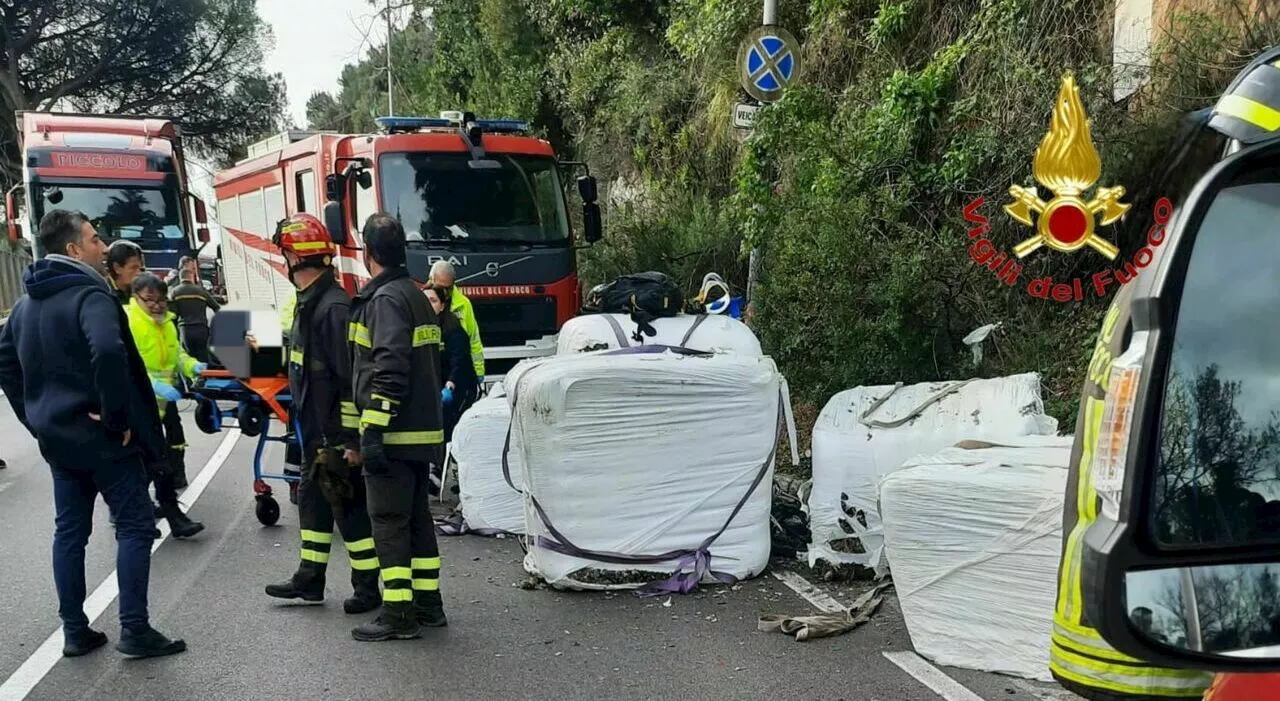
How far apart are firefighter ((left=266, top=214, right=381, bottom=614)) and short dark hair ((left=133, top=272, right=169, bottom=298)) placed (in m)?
2.31

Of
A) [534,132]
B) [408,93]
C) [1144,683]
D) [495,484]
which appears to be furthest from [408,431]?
[408,93]

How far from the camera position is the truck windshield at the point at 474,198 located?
33.2 ft

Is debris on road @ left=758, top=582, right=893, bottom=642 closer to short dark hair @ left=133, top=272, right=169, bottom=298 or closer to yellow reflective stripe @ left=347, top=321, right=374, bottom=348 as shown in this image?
yellow reflective stripe @ left=347, top=321, right=374, bottom=348

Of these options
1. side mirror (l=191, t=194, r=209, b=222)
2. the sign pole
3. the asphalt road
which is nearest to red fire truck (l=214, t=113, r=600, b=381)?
the sign pole

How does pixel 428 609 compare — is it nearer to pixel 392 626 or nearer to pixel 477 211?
pixel 392 626

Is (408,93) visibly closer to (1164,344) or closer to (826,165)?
(826,165)

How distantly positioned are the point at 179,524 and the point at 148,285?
5.23 feet

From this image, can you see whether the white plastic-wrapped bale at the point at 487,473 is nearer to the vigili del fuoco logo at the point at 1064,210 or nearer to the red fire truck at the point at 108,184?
the vigili del fuoco logo at the point at 1064,210

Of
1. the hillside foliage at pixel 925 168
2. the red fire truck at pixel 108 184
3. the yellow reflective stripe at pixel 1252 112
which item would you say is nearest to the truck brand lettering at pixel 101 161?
the red fire truck at pixel 108 184

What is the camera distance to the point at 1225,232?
1.60 metres

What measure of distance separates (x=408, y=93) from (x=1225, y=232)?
2902 cm

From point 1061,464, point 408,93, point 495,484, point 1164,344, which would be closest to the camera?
point 1164,344

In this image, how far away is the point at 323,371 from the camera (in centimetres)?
490

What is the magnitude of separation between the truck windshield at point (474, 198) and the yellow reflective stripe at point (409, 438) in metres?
5.60
